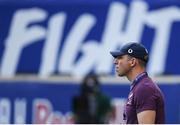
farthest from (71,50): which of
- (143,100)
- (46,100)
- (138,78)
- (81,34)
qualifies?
(143,100)

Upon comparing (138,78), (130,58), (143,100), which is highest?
(130,58)

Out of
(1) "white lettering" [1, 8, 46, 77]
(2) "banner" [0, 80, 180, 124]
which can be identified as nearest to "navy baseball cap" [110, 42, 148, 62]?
(2) "banner" [0, 80, 180, 124]

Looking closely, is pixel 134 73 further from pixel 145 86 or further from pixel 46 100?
pixel 46 100

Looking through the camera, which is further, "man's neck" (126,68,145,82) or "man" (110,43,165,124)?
"man's neck" (126,68,145,82)

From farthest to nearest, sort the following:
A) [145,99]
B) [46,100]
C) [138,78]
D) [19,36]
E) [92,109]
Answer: [19,36] → [46,100] → [92,109] → [138,78] → [145,99]

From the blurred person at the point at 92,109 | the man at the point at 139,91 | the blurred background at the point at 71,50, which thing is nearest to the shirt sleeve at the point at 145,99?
the man at the point at 139,91

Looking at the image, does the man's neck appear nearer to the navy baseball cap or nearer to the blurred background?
the navy baseball cap

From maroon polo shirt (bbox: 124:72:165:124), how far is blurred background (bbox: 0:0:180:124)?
12.4ft

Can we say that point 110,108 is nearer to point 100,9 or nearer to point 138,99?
point 100,9

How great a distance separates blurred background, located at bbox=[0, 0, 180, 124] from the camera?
29.3ft

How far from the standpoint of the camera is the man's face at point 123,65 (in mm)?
4895

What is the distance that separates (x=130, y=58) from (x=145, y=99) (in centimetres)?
34

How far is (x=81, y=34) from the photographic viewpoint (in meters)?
9.38

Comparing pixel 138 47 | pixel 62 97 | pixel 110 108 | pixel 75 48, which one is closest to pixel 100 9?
pixel 75 48
